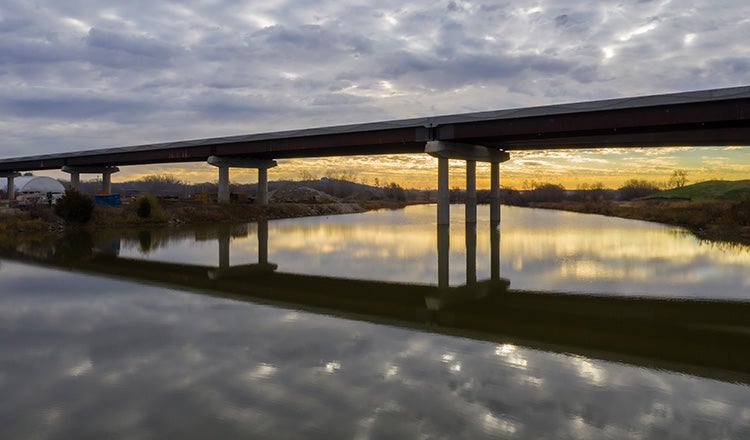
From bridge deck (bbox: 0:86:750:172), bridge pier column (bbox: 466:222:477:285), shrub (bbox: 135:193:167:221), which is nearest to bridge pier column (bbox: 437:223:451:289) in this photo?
bridge pier column (bbox: 466:222:477:285)

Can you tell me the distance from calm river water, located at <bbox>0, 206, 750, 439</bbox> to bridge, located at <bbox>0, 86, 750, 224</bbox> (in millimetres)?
16535

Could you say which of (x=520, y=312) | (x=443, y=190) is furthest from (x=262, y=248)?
(x=443, y=190)

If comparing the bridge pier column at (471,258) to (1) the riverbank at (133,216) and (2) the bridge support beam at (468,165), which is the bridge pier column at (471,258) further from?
(1) the riverbank at (133,216)

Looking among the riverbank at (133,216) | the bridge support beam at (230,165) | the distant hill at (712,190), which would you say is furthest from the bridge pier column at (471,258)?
the distant hill at (712,190)

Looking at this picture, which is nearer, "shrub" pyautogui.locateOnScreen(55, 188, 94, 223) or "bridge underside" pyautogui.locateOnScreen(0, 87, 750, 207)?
"bridge underside" pyautogui.locateOnScreen(0, 87, 750, 207)

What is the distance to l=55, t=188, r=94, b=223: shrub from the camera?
50.7m

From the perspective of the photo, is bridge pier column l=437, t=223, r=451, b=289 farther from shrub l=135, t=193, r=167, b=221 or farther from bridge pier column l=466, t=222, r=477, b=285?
shrub l=135, t=193, r=167, b=221

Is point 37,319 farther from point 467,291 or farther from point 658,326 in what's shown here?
point 658,326

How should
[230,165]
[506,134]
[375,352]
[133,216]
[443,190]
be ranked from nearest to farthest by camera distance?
1. [375,352]
2. [506,134]
3. [443,190]
4. [133,216]
5. [230,165]

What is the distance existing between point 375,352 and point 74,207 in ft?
164

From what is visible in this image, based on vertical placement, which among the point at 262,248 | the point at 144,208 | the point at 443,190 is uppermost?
the point at 443,190

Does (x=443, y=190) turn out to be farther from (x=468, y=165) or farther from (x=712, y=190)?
(x=712, y=190)

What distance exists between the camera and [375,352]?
1155 cm

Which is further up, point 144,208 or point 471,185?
point 471,185
